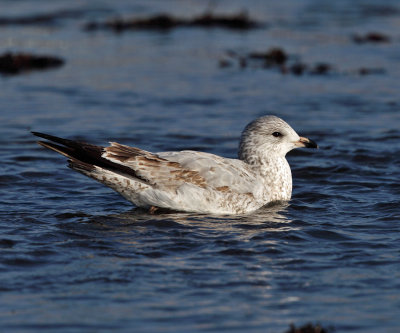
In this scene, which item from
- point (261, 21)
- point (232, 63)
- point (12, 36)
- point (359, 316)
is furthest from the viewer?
point (261, 21)

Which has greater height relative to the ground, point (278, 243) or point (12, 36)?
point (12, 36)

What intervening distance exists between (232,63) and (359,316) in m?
12.1

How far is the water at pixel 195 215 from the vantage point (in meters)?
6.34

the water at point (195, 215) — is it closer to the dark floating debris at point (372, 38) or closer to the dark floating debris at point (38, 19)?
the dark floating debris at point (372, 38)

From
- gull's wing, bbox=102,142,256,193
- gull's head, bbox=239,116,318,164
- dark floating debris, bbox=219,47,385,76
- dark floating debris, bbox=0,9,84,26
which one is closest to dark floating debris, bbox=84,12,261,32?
dark floating debris, bbox=0,9,84,26

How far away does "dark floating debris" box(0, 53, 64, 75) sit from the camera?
17.0m

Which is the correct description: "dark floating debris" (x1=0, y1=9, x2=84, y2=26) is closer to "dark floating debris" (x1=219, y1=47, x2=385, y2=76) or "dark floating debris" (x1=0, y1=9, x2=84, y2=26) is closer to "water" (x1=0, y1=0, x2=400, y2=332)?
"water" (x1=0, y1=0, x2=400, y2=332)

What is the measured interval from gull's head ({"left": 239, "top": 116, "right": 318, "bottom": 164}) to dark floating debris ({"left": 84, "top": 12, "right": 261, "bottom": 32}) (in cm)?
1228

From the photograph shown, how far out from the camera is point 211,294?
6.52 m

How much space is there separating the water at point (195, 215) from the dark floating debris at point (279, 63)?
0.88 ft

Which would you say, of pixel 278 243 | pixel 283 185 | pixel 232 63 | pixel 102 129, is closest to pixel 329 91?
pixel 232 63

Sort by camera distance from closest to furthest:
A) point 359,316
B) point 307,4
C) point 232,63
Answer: point 359,316 < point 232,63 < point 307,4

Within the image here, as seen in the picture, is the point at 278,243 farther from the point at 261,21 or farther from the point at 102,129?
the point at 261,21

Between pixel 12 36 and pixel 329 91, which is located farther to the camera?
pixel 12 36
